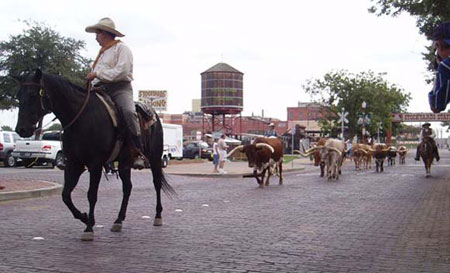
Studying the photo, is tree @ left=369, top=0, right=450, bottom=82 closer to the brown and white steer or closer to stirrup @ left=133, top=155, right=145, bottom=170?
the brown and white steer

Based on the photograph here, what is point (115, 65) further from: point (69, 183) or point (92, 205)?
point (92, 205)

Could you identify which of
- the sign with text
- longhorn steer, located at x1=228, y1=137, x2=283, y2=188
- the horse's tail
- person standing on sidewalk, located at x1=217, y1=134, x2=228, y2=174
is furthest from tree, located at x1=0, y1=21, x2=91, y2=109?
the sign with text

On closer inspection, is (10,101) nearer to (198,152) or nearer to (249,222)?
(198,152)

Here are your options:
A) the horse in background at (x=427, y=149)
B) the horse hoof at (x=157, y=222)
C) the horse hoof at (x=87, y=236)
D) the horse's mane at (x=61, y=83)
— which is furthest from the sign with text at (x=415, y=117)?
the horse hoof at (x=87, y=236)

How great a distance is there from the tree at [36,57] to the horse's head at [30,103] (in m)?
31.2

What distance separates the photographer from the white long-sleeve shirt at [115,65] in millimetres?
7969

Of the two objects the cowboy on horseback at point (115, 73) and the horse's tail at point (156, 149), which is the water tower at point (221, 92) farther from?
the cowboy on horseback at point (115, 73)

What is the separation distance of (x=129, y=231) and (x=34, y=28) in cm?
3510

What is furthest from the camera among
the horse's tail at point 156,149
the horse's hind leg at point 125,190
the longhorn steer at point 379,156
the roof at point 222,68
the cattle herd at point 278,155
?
the roof at point 222,68

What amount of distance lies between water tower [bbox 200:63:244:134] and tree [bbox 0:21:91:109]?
37933 mm

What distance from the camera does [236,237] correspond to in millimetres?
7820

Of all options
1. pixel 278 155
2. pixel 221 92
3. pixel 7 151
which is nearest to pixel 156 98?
pixel 7 151

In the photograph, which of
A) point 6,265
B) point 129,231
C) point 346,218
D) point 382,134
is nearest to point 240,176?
point 346,218

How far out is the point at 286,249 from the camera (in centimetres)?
698
